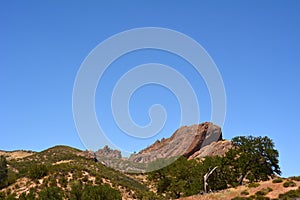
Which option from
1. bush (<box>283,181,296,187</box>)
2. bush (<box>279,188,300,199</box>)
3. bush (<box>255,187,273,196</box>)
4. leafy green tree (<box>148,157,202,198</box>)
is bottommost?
bush (<box>279,188,300,199</box>)

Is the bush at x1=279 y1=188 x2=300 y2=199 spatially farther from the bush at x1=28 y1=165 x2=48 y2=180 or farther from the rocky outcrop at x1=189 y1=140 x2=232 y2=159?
the rocky outcrop at x1=189 y1=140 x2=232 y2=159

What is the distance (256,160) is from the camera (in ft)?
220

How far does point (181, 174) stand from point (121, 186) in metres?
22.4

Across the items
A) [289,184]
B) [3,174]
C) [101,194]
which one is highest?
[3,174]

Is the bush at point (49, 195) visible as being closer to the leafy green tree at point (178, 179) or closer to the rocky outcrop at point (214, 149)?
the leafy green tree at point (178, 179)

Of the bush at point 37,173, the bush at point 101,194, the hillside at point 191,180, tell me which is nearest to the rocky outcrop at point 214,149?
the hillside at point 191,180

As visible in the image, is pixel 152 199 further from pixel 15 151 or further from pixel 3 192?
pixel 15 151

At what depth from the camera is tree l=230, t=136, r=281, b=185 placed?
65.9 metres

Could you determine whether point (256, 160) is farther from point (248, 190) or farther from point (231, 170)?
point (248, 190)

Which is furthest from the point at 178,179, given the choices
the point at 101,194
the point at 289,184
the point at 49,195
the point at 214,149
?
the point at 214,149

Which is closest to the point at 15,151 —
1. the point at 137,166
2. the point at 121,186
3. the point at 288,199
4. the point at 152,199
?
the point at 137,166

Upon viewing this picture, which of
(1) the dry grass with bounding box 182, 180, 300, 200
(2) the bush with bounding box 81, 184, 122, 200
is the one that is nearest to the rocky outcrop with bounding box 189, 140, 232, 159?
(2) the bush with bounding box 81, 184, 122, 200

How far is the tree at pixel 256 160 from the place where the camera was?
65938 millimetres

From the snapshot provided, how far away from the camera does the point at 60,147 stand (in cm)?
14875
